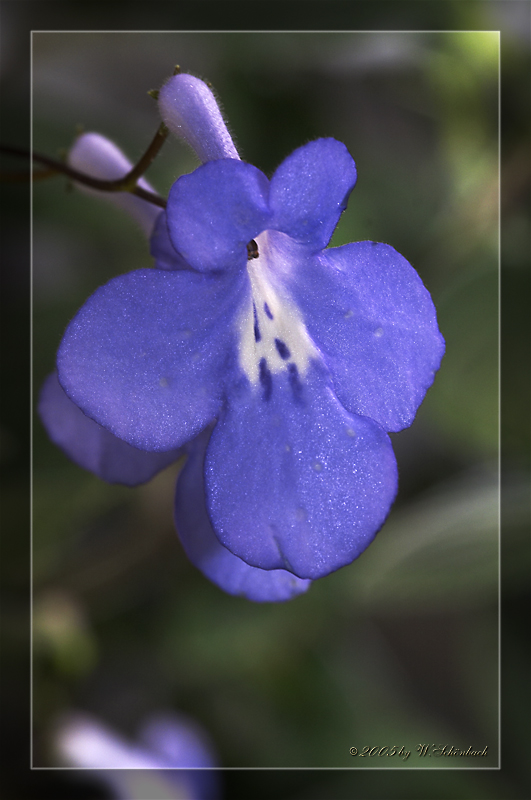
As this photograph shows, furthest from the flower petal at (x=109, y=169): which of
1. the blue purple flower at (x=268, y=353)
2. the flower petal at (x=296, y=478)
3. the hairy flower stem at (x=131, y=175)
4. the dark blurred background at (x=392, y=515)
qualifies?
the dark blurred background at (x=392, y=515)

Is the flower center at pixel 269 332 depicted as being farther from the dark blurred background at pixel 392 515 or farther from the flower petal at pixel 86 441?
the dark blurred background at pixel 392 515

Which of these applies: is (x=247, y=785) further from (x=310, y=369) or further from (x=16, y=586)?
(x=310, y=369)

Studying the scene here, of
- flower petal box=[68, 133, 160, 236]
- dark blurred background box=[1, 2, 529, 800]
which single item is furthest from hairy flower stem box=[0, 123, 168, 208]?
dark blurred background box=[1, 2, 529, 800]

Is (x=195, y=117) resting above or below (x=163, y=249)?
above

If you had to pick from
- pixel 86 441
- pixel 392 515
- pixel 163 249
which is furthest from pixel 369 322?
pixel 392 515

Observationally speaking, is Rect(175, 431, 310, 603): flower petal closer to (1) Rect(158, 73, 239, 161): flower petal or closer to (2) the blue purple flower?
(2) the blue purple flower

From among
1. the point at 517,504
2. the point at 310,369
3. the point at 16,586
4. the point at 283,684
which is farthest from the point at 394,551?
the point at 310,369

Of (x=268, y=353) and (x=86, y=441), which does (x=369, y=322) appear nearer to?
(x=268, y=353)
